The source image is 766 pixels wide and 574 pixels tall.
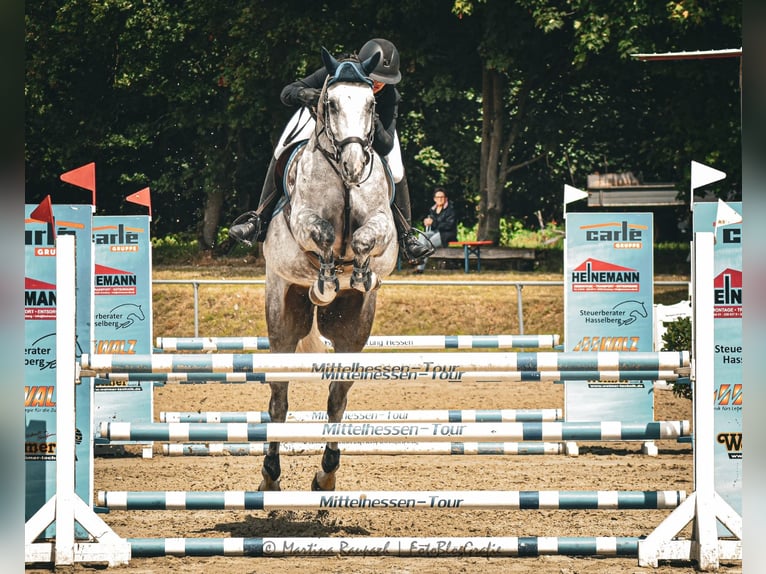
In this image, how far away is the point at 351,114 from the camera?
473cm

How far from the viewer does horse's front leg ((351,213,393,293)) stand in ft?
15.8

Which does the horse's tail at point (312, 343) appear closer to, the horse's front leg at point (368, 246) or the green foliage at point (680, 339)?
the horse's front leg at point (368, 246)

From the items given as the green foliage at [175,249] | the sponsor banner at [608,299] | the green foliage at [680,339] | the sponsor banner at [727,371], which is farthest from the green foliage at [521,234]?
the sponsor banner at [727,371]

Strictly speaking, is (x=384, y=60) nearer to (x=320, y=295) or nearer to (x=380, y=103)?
(x=380, y=103)

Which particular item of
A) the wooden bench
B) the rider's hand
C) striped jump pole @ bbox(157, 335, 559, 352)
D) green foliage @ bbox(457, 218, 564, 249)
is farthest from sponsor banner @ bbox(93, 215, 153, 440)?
green foliage @ bbox(457, 218, 564, 249)

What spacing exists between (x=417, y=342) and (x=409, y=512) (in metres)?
1.76

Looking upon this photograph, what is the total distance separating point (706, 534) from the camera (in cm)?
392

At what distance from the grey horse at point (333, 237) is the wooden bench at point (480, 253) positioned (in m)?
12.5

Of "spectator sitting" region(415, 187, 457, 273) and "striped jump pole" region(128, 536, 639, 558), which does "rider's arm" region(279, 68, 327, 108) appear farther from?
"spectator sitting" region(415, 187, 457, 273)

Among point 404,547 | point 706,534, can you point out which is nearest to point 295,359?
point 404,547

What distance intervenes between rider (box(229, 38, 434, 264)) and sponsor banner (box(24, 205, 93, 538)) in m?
1.35

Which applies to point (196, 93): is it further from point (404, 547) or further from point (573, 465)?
point (404, 547)
